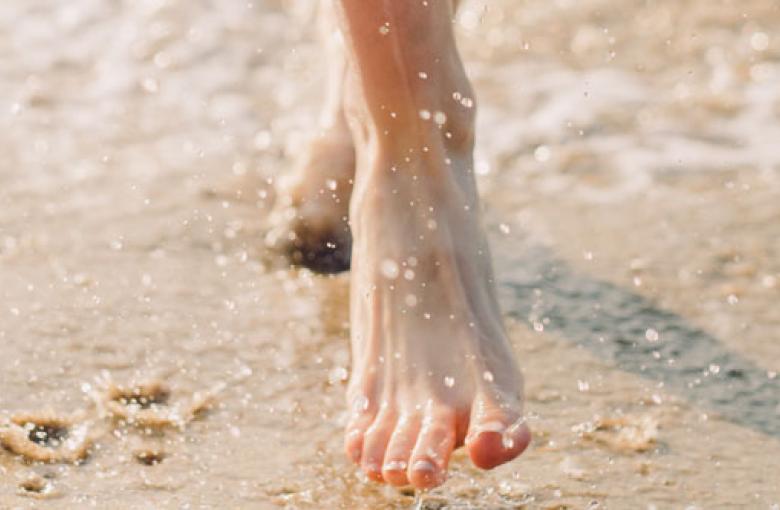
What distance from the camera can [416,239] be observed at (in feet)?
8.64

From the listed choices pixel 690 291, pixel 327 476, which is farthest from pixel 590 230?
pixel 327 476

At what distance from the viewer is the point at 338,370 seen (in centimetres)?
279

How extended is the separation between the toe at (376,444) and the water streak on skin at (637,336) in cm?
51

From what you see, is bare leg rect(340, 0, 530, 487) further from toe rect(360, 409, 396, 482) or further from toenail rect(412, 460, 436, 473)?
toenail rect(412, 460, 436, 473)

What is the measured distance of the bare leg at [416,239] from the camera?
2523mm

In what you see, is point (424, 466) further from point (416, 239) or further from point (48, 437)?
→ point (48, 437)

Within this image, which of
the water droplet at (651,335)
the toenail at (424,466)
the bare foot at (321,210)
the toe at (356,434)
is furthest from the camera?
the bare foot at (321,210)

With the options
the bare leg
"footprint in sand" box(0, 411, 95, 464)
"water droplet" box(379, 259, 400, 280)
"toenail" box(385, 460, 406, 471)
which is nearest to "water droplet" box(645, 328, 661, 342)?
the bare leg

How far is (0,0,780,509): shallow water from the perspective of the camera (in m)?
2.46

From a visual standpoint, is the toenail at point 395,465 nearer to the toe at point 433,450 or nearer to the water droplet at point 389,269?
the toe at point 433,450

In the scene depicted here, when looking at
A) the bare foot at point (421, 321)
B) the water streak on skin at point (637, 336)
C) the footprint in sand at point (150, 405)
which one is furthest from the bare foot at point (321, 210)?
the footprint in sand at point (150, 405)

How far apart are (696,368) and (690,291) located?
0.31 metres

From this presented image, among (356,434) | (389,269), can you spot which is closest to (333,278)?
(389,269)

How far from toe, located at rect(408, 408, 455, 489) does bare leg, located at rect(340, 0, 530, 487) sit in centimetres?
2
